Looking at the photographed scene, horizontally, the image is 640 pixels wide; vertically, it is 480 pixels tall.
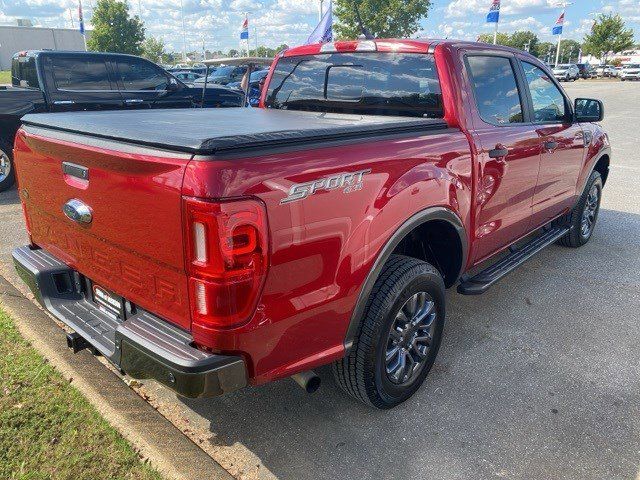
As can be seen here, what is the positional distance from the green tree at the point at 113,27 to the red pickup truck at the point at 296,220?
43483 mm

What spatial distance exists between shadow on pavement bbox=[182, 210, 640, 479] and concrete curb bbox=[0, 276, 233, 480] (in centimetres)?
22

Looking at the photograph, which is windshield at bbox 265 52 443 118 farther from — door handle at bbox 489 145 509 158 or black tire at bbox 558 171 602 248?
black tire at bbox 558 171 602 248

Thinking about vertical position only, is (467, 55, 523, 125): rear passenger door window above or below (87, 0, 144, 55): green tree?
below

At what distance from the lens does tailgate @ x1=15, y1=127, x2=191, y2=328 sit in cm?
191

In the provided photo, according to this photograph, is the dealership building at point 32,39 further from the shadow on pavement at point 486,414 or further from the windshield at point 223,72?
the shadow on pavement at point 486,414

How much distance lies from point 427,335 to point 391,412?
0.47 meters

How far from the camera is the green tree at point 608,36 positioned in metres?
58.3

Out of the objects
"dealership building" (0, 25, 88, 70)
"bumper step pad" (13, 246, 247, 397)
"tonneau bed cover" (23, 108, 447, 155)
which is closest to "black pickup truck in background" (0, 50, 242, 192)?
"tonneau bed cover" (23, 108, 447, 155)

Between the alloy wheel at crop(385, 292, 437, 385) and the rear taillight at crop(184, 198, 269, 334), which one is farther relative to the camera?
the alloy wheel at crop(385, 292, 437, 385)

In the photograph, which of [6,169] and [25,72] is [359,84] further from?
[25,72]

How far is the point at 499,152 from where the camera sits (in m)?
3.25

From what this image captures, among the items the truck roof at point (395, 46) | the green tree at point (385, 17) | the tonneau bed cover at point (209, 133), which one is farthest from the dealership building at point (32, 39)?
the tonneau bed cover at point (209, 133)

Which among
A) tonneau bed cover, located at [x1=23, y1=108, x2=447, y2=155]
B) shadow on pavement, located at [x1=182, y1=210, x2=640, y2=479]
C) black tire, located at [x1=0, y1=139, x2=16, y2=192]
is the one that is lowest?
shadow on pavement, located at [x1=182, y1=210, x2=640, y2=479]

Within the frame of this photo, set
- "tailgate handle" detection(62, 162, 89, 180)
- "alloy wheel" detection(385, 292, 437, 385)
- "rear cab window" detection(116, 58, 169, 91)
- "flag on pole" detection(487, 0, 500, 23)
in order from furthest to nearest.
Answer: "flag on pole" detection(487, 0, 500, 23)
"rear cab window" detection(116, 58, 169, 91)
"alloy wheel" detection(385, 292, 437, 385)
"tailgate handle" detection(62, 162, 89, 180)
